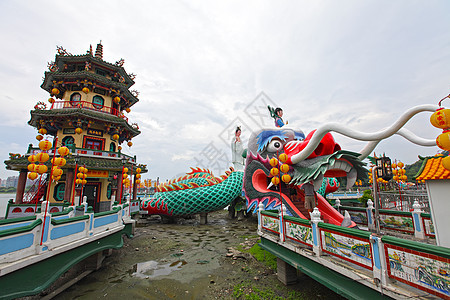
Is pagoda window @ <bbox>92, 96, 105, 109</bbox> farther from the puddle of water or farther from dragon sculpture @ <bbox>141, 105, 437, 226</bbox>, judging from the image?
the puddle of water

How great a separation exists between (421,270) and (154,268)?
6.16 m

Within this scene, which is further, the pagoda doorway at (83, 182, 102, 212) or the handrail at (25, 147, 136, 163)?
the pagoda doorway at (83, 182, 102, 212)

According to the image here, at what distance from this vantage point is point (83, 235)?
4926 mm

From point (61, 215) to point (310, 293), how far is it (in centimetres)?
716

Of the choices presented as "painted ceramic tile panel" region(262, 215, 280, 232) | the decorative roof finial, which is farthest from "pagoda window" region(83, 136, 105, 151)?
"painted ceramic tile panel" region(262, 215, 280, 232)

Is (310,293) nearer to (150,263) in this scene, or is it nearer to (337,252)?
(337,252)

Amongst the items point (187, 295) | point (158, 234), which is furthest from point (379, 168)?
point (158, 234)

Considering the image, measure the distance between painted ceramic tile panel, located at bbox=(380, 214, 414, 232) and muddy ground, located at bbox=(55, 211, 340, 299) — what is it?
107 inches

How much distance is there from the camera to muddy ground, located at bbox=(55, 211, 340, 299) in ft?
15.4

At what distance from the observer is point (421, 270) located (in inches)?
90.1

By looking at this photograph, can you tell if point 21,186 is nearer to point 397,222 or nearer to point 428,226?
point 397,222

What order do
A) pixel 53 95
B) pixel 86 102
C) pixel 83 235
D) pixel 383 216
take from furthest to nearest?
pixel 53 95 < pixel 86 102 < pixel 383 216 < pixel 83 235

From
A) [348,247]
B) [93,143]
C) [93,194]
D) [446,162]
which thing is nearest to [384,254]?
[348,247]

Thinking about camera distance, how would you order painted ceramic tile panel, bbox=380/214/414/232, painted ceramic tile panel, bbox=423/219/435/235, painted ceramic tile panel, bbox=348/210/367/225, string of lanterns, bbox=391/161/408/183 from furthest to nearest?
string of lanterns, bbox=391/161/408/183
painted ceramic tile panel, bbox=348/210/367/225
painted ceramic tile panel, bbox=380/214/414/232
painted ceramic tile panel, bbox=423/219/435/235
